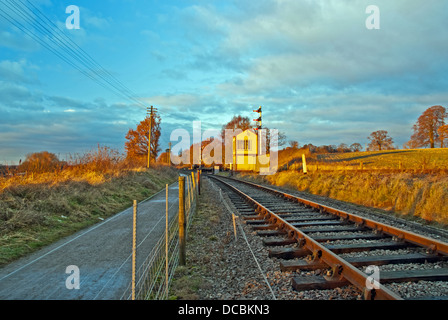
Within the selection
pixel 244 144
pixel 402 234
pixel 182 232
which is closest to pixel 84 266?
pixel 182 232

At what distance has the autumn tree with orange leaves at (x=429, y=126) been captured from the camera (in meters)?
36.3

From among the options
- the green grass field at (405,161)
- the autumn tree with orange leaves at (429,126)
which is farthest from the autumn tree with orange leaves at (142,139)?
the autumn tree with orange leaves at (429,126)

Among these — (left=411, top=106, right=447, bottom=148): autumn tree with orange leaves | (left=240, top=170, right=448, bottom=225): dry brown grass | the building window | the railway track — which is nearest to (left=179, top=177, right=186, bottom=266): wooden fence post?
the railway track

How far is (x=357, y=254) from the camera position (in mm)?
4859

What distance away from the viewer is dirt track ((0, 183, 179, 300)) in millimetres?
3764

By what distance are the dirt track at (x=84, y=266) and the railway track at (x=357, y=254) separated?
2651 millimetres

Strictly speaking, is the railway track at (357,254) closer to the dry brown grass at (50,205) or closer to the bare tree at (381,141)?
the dry brown grass at (50,205)

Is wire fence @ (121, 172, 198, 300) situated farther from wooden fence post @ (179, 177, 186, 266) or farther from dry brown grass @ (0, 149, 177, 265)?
dry brown grass @ (0, 149, 177, 265)

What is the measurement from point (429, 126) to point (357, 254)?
4269 centimetres
